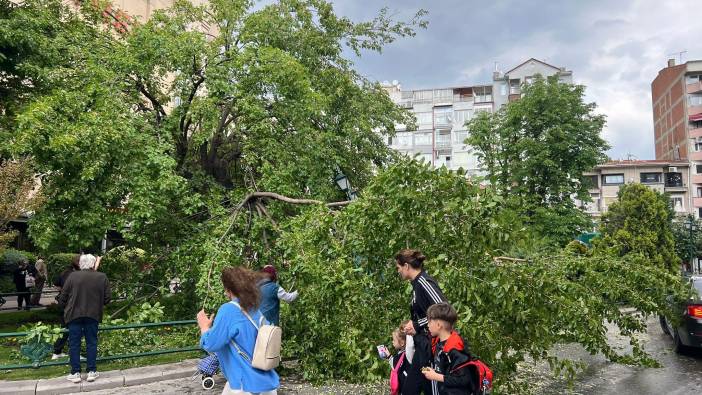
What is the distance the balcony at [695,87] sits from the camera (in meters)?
59.9

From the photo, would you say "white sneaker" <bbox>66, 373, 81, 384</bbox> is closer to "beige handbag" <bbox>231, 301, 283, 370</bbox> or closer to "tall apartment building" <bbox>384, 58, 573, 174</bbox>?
"beige handbag" <bbox>231, 301, 283, 370</bbox>

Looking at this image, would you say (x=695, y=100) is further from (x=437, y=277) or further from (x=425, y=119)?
(x=437, y=277)

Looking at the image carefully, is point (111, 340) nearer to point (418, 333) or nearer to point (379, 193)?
point (379, 193)

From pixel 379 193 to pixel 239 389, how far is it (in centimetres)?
351

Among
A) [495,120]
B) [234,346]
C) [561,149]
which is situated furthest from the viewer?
[495,120]

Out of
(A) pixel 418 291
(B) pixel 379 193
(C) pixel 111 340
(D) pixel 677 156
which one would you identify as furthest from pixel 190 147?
(D) pixel 677 156

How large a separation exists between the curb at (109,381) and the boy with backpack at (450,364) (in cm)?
552

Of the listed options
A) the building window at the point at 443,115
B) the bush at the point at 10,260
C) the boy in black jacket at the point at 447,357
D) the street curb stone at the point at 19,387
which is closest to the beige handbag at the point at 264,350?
the boy in black jacket at the point at 447,357

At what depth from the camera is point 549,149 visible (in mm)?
24625

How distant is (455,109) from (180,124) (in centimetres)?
5678

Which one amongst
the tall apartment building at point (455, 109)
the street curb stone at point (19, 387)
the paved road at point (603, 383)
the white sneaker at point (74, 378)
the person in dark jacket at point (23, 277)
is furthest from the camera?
the tall apartment building at point (455, 109)

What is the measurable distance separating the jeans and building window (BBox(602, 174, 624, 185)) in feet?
191

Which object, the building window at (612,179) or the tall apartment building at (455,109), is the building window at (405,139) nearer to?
the tall apartment building at (455,109)

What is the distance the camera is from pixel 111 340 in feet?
29.6
